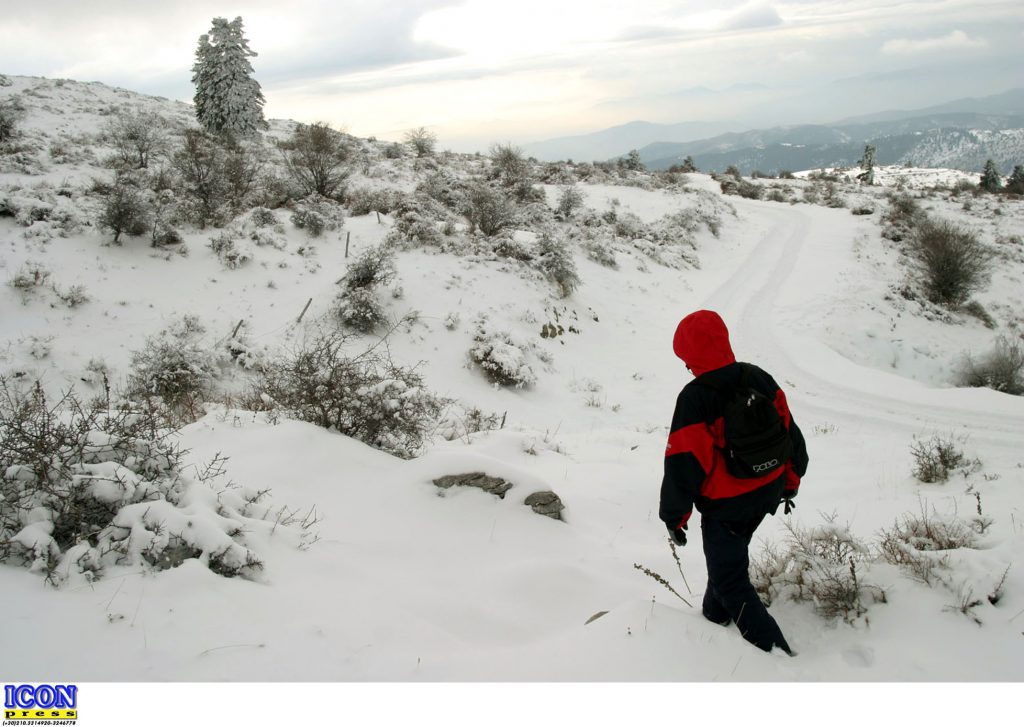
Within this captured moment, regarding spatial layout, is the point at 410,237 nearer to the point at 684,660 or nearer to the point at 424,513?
the point at 424,513

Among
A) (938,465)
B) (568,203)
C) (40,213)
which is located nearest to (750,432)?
(938,465)

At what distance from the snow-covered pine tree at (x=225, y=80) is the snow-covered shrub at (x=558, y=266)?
909 inches

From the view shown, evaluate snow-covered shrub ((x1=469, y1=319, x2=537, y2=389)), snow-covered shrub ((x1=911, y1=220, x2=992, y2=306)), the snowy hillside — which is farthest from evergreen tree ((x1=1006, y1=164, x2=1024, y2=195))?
snow-covered shrub ((x1=469, y1=319, x2=537, y2=389))

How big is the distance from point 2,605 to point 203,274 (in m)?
13.0

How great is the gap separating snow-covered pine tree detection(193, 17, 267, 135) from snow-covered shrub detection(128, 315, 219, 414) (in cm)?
2469

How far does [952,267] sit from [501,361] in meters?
19.0

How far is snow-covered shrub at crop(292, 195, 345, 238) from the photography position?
16547 millimetres

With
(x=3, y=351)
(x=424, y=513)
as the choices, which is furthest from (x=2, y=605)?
(x=3, y=351)

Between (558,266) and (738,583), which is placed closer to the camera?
(738,583)

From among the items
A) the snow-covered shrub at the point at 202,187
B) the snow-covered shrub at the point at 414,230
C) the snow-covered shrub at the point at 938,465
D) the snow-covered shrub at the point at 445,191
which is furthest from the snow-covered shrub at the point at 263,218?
the snow-covered shrub at the point at 938,465

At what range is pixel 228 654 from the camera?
8.18ft

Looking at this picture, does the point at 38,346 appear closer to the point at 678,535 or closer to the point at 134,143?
the point at 678,535

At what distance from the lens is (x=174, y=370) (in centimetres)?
998

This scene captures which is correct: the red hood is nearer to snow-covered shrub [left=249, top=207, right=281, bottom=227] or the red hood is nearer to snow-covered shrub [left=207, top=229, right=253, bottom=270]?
snow-covered shrub [left=207, top=229, right=253, bottom=270]
